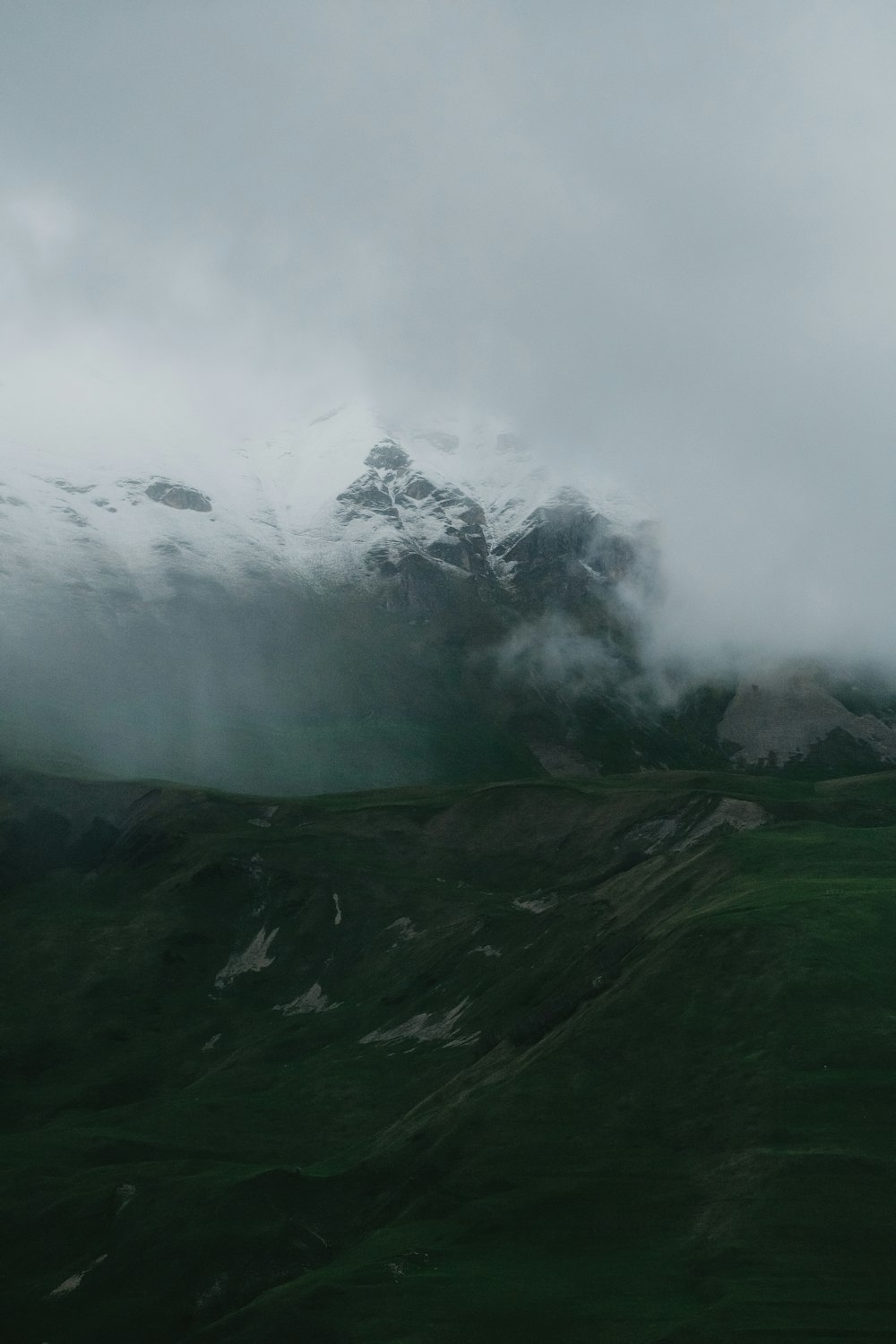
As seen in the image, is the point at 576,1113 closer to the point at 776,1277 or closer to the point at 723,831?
the point at 776,1277

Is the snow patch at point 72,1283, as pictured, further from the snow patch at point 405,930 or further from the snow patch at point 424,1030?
the snow patch at point 405,930

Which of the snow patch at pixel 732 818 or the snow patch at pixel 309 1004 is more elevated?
the snow patch at pixel 732 818

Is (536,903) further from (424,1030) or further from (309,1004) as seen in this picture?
(424,1030)

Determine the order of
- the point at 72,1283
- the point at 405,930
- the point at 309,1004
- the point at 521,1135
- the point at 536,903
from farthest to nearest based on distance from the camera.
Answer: the point at 405,930 < the point at 536,903 < the point at 309,1004 < the point at 521,1135 < the point at 72,1283

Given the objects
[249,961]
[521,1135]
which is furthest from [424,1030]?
[521,1135]

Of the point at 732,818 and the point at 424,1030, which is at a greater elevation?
the point at 732,818

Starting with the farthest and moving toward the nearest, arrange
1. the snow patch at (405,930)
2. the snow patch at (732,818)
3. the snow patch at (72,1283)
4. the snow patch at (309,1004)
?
the snow patch at (732,818), the snow patch at (405,930), the snow patch at (309,1004), the snow patch at (72,1283)

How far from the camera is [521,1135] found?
8575 cm

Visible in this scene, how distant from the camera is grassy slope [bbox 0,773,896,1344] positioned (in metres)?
67.3

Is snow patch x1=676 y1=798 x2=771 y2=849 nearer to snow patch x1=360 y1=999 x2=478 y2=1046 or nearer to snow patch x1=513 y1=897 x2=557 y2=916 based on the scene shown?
snow patch x1=513 y1=897 x2=557 y2=916

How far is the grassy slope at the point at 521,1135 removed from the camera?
67.3 meters

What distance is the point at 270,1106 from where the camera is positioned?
126875 mm

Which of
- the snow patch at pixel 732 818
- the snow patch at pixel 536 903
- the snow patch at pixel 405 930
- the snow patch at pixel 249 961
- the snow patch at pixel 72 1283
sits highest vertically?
the snow patch at pixel 732 818

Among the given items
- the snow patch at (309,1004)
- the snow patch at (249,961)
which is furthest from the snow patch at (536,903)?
the snow patch at (249,961)
